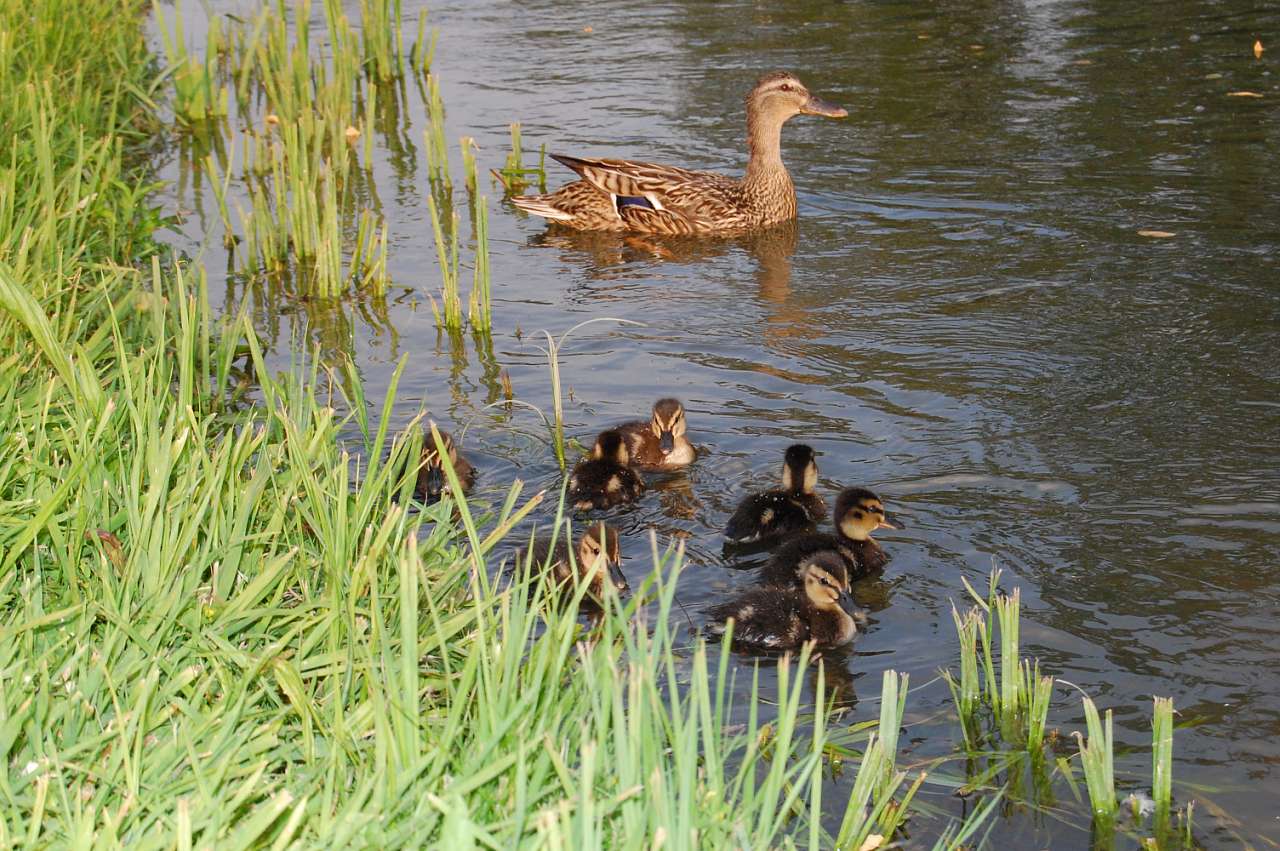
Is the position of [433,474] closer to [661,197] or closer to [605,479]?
[605,479]

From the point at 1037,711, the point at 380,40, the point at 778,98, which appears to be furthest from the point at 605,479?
the point at 380,40

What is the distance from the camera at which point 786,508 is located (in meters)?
4.94

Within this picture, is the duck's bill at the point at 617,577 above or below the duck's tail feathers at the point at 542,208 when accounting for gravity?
below

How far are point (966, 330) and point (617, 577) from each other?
2.88m

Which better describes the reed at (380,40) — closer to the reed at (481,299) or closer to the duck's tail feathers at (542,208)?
the duck's tail feathers at (542,208)

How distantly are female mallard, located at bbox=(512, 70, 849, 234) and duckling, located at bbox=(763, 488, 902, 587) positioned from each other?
409 cm

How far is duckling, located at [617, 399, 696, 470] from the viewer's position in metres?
5.39

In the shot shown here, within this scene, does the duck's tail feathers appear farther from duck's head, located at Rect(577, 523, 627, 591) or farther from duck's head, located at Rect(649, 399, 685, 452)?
duck's head, located at Rect(577, 523, 627, 591)

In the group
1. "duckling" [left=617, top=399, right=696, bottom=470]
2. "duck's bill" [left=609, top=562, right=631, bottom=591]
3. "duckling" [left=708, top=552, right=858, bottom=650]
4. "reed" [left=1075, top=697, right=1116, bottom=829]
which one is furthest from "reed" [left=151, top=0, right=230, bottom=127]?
"reed" [left=1075, top=697, right=1116, bottom=829]

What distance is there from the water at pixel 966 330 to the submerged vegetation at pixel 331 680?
0.32 metres

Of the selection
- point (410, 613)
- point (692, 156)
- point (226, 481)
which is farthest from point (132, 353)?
point (692, 156)

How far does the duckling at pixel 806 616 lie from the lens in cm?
420

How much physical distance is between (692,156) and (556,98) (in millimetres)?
1620

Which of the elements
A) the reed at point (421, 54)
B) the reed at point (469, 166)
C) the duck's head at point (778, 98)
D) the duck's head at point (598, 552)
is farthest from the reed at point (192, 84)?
the duck's head at point (598, 552)
